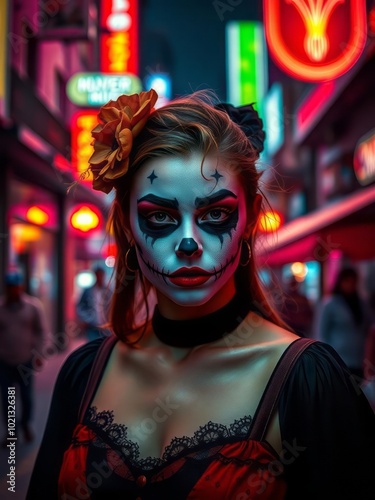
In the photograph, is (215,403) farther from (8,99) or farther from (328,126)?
(328,126)

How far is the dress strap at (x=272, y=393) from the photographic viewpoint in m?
1.42

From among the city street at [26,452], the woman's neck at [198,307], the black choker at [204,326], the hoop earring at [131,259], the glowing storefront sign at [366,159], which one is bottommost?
the city street at [26,452]

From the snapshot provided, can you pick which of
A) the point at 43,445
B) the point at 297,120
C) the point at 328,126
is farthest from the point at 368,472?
the point at 297,120

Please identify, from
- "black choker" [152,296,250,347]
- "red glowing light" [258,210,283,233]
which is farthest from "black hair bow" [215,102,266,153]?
"black choker" [152,296,250,347]

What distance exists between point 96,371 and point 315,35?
679cm

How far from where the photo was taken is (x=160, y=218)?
1.57 metres

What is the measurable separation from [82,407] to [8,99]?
23.2 feet

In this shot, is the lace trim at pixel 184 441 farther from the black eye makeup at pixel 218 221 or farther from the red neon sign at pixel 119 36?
the red neon sign at pixel 119 36

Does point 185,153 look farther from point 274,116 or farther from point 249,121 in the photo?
point 274,116

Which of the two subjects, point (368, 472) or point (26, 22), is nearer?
point (368, 472)

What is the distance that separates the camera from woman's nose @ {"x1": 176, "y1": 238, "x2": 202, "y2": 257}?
1492 millimetres

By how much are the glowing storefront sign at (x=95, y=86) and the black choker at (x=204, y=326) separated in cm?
998

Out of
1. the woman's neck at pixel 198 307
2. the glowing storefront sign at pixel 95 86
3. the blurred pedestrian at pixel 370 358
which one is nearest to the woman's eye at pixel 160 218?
the woman's neck at pixel 198 307

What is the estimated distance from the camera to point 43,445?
5.64 ft
